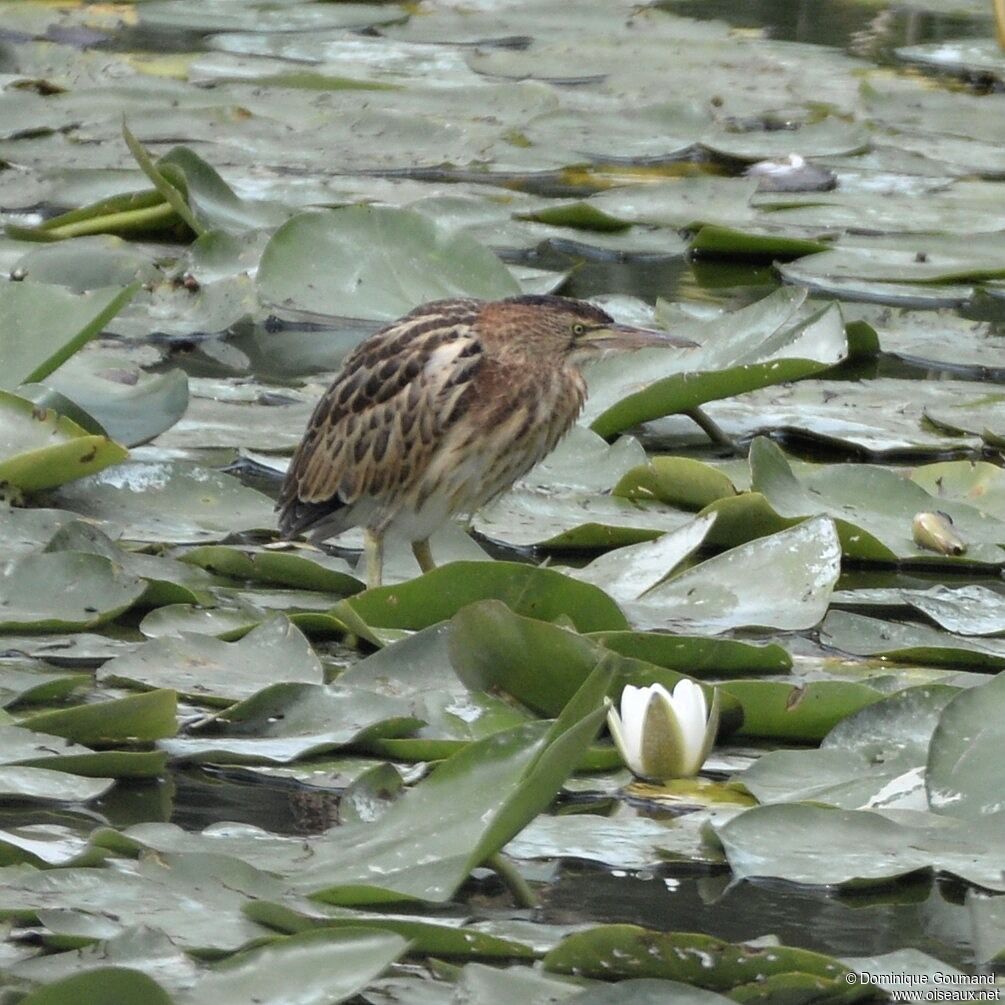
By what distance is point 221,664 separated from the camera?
4.36 m

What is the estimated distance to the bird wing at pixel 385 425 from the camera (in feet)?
17.9

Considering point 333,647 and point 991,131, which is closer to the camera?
point 333,647

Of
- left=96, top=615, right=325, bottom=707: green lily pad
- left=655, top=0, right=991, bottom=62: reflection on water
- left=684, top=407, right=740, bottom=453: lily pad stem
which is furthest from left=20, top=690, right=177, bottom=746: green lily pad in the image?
left=655, top=0, right=991, bottom=62: reflection on water

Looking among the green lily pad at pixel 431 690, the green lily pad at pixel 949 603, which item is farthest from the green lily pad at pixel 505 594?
the green lily pad at pixel 949 603

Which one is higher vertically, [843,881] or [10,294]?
[10,294]

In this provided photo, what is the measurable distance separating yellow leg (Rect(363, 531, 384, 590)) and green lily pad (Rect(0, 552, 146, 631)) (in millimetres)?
730

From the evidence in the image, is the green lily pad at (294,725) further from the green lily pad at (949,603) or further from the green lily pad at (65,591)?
the green lily pad at (949,603)

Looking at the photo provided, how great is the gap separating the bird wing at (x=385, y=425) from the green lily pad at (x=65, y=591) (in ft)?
2.75

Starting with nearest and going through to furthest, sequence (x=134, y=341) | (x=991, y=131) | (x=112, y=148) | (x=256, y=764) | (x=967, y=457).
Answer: (x=256, y=764) < (x=967, y=457) < (x=134, y=341) < (x=112, y=148) < (x=991, y=131)

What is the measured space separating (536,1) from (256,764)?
889cm

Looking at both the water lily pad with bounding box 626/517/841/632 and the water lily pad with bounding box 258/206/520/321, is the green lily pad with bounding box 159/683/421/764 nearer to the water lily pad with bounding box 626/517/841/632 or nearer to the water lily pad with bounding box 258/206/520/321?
the water lily pad with bounding box 626/517/841/632

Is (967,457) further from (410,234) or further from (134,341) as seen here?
(134,341)

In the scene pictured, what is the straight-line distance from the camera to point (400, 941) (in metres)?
2.95

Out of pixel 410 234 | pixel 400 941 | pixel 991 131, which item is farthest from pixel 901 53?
pixel 400 941
